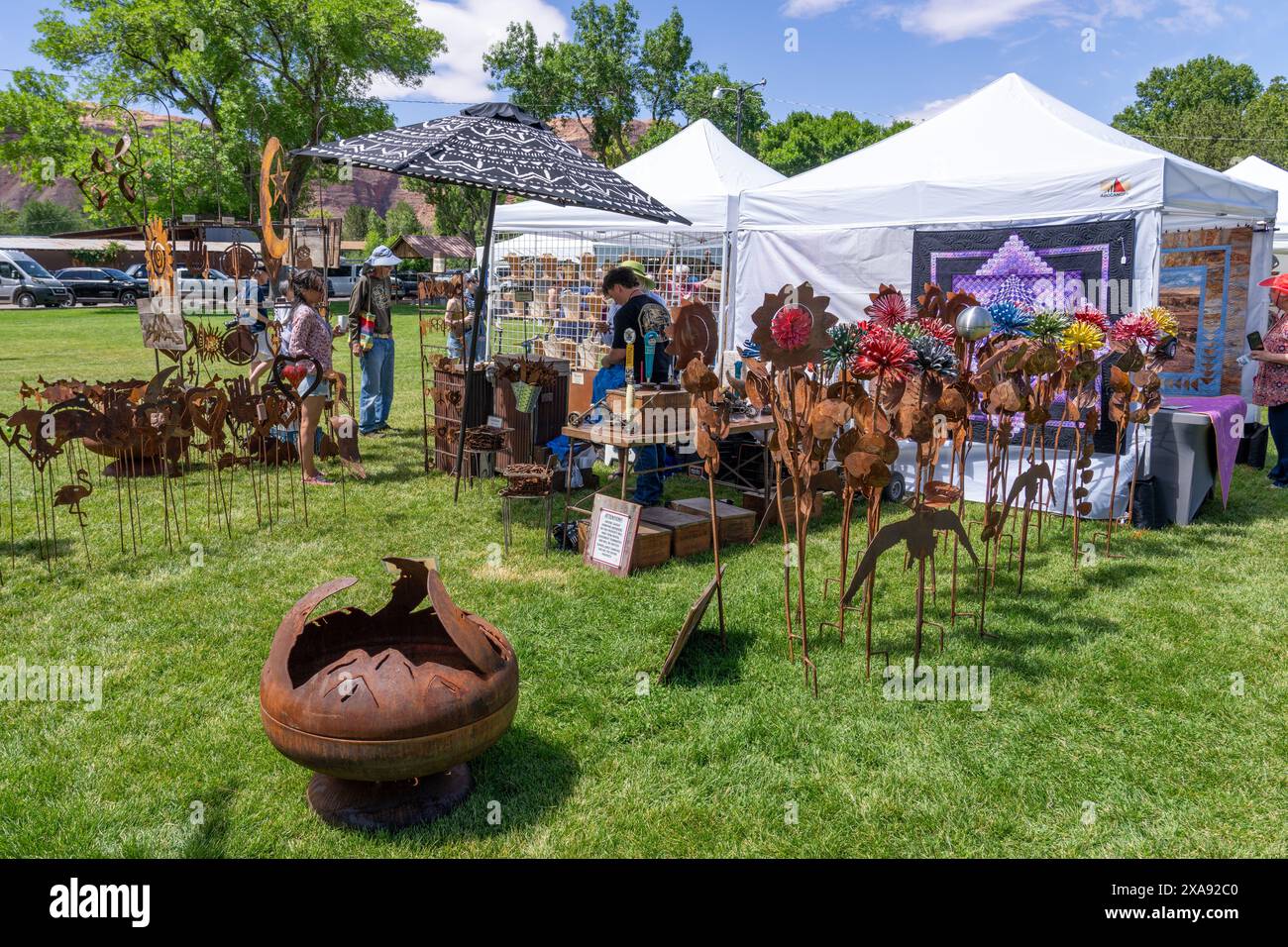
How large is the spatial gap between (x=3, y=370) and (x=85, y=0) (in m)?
26.8

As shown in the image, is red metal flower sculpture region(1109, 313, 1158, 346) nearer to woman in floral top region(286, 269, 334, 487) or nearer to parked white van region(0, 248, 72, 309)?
woman in floral top region(286, 269, 334, 487)

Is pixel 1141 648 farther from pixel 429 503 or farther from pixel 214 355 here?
pixel 214 355

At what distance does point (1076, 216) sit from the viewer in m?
6.78

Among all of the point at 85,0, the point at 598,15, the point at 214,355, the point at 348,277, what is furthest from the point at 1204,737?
the point at 598,15

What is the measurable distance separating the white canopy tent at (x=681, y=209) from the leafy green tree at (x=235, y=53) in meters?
24.2

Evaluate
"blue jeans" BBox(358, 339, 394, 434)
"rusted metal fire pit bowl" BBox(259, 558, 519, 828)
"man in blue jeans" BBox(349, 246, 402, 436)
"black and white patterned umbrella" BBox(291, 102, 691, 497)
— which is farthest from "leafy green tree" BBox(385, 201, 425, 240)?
"rusted metal fire pit bowl" BBox(259, 558, 519, 828)

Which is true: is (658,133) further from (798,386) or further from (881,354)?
(881,354)

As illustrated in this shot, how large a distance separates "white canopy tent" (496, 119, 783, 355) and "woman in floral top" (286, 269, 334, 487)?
3.58m

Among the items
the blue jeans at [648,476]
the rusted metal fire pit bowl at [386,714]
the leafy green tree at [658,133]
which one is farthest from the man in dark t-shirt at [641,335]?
the leafy green tree at [658,133]

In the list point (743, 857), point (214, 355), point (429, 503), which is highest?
point (214, 355)

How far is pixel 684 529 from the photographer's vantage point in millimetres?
5922

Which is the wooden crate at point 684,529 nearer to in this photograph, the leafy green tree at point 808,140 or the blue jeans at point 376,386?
the blue jeans at point 376,386

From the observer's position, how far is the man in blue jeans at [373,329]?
9.32m

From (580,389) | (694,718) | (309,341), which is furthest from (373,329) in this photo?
(694,718)
